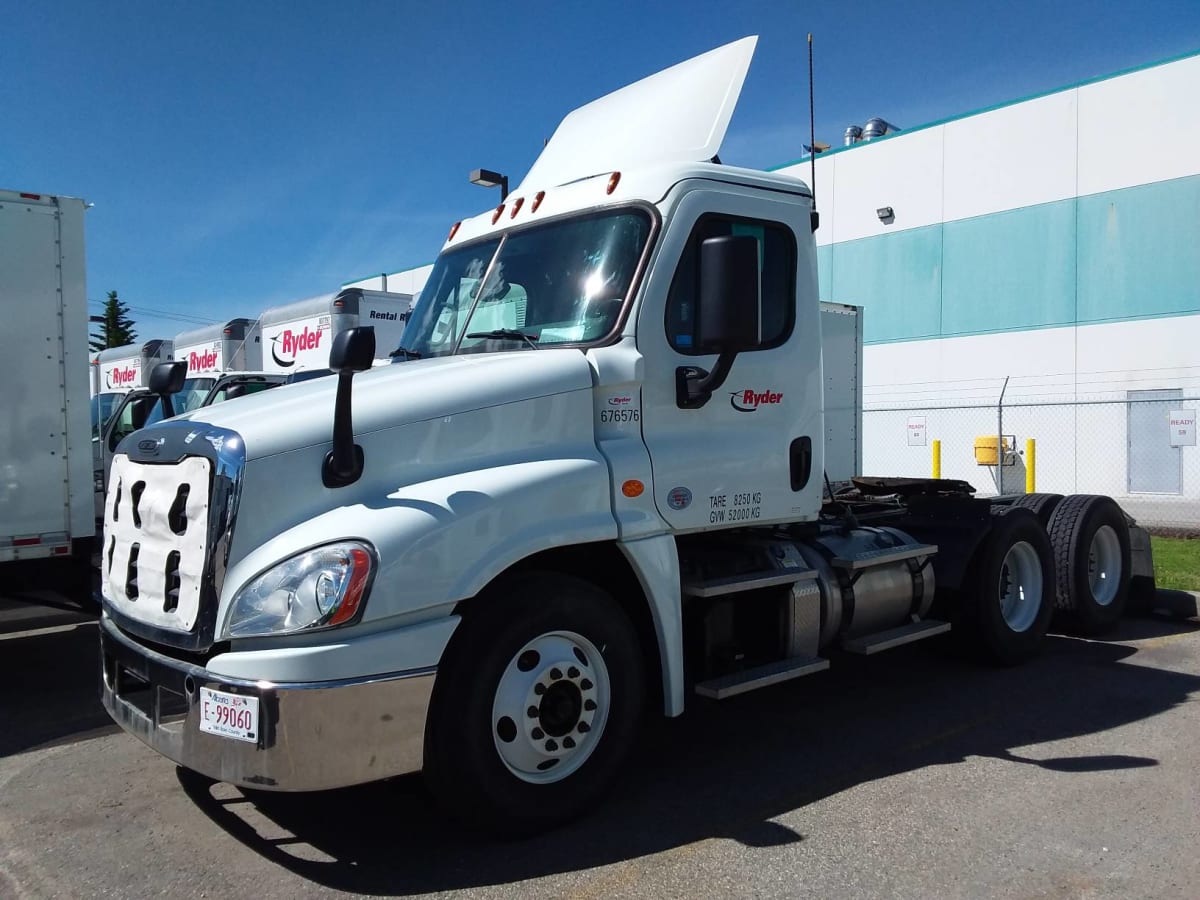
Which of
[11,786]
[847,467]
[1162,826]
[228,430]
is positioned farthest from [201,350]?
[1162,826]

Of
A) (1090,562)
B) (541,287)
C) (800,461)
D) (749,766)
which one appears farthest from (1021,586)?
(541,287)

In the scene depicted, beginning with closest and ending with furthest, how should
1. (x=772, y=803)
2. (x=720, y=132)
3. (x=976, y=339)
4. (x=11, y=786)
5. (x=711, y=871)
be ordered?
(x=711, y=871) → (x=772, y=803) → (x=11, y=786) → (x=720, y=132) → (x=976, y=339)

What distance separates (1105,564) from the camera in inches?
314

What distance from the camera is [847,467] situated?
40.9ft

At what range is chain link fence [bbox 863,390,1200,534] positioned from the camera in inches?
711

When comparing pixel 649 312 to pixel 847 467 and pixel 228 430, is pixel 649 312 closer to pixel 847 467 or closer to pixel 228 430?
pixel 228 430

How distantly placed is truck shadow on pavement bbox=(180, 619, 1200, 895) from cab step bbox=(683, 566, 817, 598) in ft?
2.95

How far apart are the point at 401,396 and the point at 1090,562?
20.4 ft

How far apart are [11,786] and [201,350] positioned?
51.4 feet

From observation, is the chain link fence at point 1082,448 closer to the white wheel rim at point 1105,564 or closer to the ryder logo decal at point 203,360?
the white wheel rim at point 1105,564

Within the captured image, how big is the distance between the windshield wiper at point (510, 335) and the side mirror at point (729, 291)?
814 millimetres

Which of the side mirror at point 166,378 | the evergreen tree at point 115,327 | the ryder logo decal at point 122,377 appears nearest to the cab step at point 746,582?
the side mirror at point 166,378

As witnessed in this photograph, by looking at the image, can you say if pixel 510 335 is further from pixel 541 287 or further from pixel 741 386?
pixel 741 386

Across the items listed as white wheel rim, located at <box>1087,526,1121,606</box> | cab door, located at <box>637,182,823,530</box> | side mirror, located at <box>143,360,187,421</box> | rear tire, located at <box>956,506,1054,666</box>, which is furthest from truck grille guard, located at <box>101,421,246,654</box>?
white wheel rim, located at <box>1087,526,1121,606</box>
